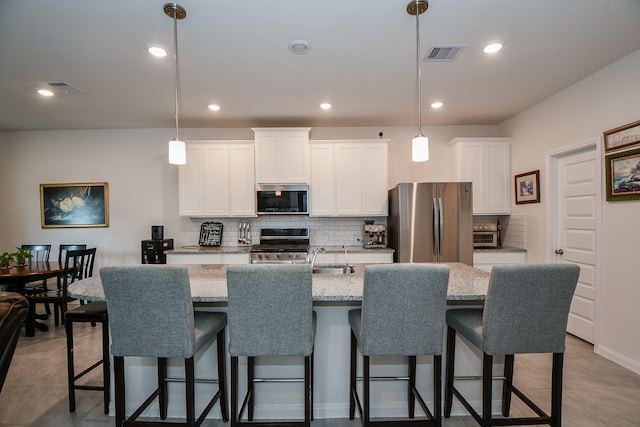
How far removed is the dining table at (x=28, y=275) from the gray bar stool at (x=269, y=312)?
2.95 m

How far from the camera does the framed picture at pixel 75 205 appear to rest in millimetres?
4586

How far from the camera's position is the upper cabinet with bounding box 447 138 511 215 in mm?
4156

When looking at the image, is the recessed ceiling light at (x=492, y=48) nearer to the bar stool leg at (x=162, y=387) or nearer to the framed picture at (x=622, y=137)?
the framed picture at (x=622, y=137)

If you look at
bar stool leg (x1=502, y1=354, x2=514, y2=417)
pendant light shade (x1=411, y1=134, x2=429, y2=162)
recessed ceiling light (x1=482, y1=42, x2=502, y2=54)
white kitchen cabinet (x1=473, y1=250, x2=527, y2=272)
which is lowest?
bar stool leg (x1=502, y1=354, x2=514, y2=417)

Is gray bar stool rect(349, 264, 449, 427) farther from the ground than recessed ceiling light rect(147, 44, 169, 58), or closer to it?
closer to it

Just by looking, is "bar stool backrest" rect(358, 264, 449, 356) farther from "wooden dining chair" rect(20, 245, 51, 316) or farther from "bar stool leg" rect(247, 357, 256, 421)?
"wooden dining chair" rect(20, 245, 51, 316)

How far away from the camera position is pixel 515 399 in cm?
214

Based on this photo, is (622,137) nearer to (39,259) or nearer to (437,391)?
(437,391)

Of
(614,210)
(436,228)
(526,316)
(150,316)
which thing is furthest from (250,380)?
(614,210)

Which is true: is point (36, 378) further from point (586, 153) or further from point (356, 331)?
point (586, 153)

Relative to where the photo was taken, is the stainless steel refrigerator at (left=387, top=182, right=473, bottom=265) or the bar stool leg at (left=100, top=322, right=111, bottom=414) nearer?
the bar stool leg at (left=100, top=322, right=111, bottom=414)

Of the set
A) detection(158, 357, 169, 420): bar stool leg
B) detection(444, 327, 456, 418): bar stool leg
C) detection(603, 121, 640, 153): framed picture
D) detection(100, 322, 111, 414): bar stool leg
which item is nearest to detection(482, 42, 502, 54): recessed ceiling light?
detection(603, 121, 640, 153): framed picture

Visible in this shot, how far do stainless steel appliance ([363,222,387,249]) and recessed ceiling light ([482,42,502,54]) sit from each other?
7.73 feet

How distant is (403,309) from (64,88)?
3926 millimetres
